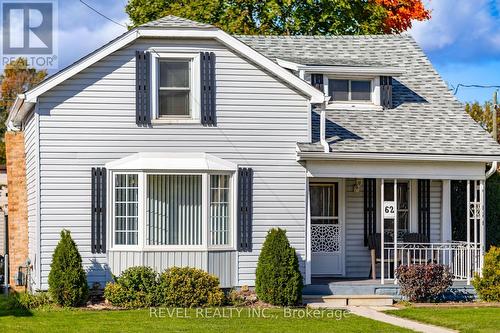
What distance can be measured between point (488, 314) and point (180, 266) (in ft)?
21.0

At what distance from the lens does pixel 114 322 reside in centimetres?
1703

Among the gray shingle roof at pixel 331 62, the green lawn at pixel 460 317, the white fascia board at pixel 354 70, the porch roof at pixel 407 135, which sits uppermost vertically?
the gray shingle roof at pixel 331 62

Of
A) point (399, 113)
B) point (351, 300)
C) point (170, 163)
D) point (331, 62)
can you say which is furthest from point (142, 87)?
Answer: point (399, 113)

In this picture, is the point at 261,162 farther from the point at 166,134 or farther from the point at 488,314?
the point at 488,314

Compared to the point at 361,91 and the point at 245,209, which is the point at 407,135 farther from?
the point at 245,209

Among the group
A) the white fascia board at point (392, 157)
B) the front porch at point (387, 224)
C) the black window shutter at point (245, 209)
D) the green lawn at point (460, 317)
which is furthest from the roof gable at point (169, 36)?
the green lawn at point (460, 317)

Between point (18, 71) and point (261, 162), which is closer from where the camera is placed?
point (261, 162)

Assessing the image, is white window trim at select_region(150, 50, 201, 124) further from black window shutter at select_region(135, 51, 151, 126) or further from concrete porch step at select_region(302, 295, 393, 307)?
concrete porch step at select_region(302, 295, 393, 307)

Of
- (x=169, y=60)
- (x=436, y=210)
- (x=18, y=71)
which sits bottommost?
(x=436, y=210)

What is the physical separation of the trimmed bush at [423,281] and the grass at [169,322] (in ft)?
7.85

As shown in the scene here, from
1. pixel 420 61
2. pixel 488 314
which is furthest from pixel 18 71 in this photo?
pixel 488 314

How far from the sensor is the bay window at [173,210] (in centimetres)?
2027

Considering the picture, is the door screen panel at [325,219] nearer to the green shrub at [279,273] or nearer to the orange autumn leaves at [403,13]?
the green shrub at [279,273]

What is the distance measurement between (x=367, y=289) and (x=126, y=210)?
555 centimetres
